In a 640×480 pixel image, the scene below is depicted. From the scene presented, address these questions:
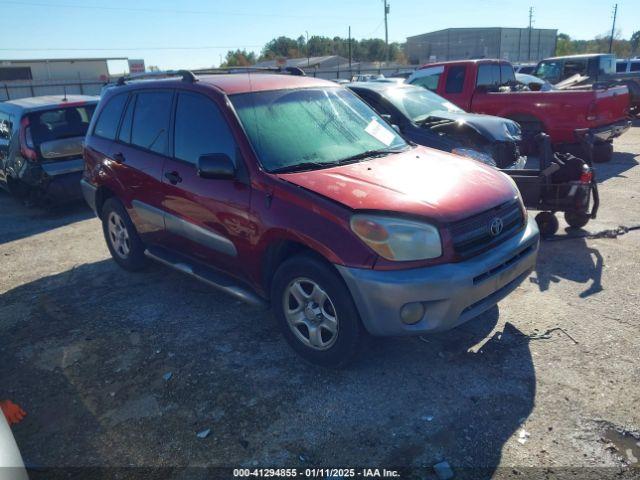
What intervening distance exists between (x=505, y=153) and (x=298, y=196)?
4.81 metres

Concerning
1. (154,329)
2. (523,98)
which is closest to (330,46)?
(523,98)

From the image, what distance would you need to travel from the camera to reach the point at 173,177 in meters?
4.21

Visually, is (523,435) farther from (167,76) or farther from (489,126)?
(489,126)

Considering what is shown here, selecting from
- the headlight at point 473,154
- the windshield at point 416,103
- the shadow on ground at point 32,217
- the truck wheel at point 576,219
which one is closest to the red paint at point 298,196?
the headlight at point 473,154

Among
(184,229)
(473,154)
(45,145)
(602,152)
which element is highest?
(45,145)

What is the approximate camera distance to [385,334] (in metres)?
3.09

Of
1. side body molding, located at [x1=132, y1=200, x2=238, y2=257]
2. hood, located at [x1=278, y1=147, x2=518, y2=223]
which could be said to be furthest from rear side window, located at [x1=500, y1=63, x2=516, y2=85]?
side body molding, located at [x1=132, y1=200, x2=238, y2=257]

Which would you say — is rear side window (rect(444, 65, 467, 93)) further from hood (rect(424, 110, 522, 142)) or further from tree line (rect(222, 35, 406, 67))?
tree line (rect(222, 35, 406, 67))

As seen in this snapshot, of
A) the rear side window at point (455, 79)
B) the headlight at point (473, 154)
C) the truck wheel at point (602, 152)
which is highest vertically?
the rear side window at point (455, 79)

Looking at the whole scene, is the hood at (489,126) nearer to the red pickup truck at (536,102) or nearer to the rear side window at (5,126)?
the red pickup truck at (536,102)

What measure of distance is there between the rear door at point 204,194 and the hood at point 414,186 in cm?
49

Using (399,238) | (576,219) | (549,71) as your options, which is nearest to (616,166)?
(576,219)

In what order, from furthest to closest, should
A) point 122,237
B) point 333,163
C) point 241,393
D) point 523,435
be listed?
point 122,237, point 333,163, point 241,393, point 523,435

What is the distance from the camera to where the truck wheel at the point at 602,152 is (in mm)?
9820
